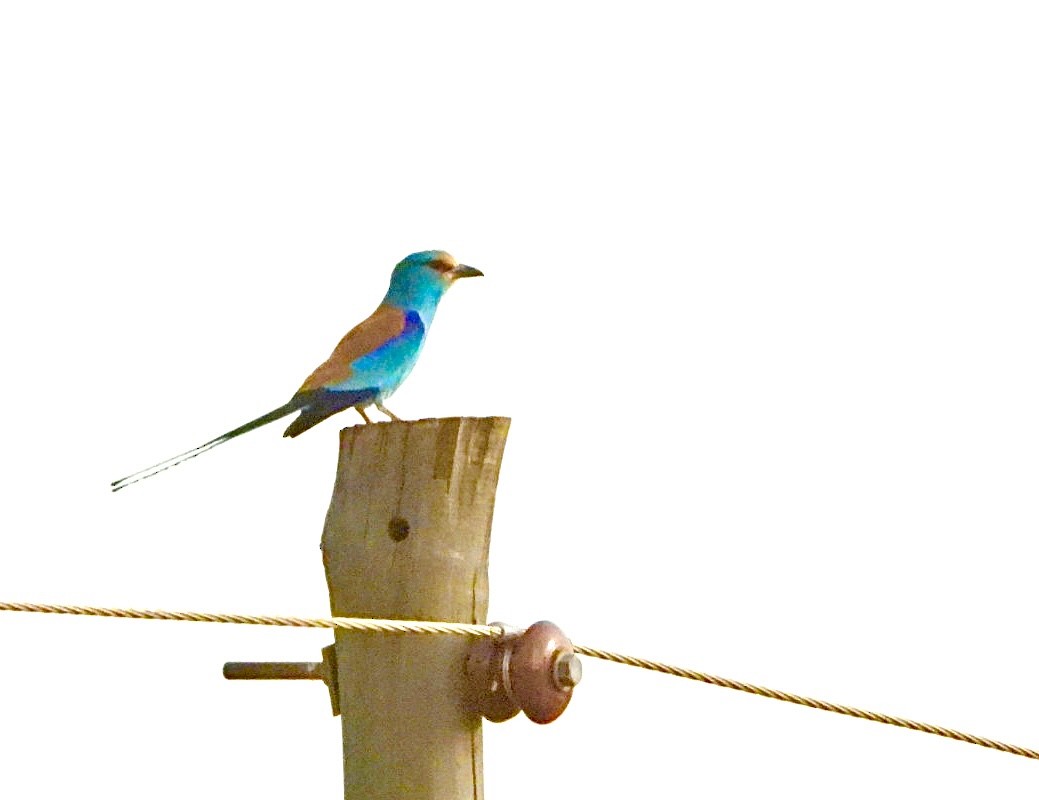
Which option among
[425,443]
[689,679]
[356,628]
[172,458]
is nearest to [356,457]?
[425,443]

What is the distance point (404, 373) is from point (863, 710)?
2030 millimetres

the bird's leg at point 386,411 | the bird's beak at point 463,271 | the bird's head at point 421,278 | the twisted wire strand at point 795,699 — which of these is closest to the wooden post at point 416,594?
the twisted wire strand at point 795,699

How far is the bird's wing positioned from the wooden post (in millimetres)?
1252

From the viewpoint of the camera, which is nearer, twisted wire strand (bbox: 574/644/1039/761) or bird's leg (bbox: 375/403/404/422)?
twisted wire strand (bbox: 574/644/1039/761)

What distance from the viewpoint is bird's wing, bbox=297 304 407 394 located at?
499cm

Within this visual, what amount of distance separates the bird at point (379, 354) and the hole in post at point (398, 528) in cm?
93

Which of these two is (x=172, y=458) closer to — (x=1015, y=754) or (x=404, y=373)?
(x=404, y=373)

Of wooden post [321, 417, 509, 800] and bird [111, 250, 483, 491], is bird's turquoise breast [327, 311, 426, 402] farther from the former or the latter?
wooden post [321, 417, 509, 800]

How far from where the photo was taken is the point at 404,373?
521 centimetres

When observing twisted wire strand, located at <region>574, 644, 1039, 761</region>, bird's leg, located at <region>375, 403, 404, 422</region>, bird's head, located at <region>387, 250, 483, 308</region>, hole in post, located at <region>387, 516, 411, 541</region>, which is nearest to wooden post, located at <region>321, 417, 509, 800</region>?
hole in post, located at <region>387, 516, 411, 541</region>

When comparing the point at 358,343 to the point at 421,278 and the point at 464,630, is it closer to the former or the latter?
the point at 421,278

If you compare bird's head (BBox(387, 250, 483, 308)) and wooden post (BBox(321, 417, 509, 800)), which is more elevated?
bird's head (BBox(387, 250, 483, 308))

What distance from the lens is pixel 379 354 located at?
203 inches

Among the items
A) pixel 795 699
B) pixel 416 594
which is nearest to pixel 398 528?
pixel 416 594
